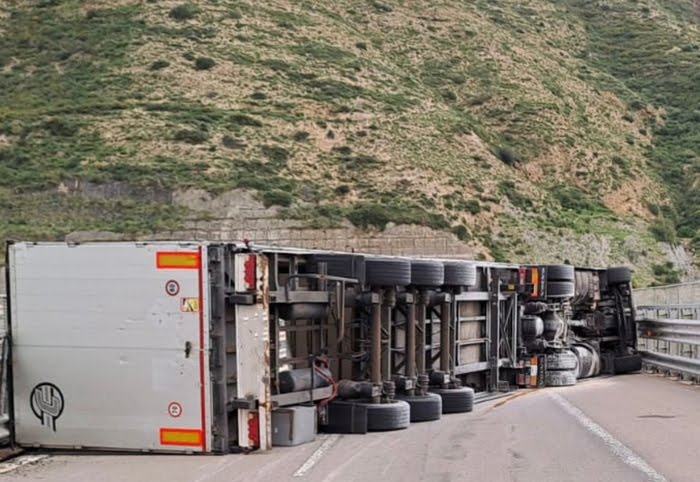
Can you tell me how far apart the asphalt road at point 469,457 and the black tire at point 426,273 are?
1795 mm

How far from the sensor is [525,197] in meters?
60.6

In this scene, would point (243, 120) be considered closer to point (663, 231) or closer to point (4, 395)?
point (663, 231)

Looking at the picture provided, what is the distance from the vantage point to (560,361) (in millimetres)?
19297

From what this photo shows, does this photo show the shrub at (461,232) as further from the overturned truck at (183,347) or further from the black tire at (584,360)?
the overturned truck at (183,347)

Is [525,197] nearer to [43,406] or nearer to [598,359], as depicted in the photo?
[598,359]

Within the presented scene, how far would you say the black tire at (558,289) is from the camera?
64.0ft

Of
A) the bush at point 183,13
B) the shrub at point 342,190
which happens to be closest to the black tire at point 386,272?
the shrub at point 342,190

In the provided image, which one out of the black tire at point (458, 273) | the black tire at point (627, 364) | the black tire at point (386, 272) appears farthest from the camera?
the black tire at point (627, 364)

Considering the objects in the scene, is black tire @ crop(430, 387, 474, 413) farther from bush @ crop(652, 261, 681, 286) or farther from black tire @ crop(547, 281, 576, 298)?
bush @ crop(652, 261, 681, 286)

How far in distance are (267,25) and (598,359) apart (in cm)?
5415

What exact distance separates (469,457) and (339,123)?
169 feet

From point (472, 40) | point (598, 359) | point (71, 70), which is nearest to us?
point (598, 359)

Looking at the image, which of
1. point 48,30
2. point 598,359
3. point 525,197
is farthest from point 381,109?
point 598,359

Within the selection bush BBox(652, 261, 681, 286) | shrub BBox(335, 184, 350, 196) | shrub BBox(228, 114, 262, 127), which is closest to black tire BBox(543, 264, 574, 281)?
shrub BBox(335, 184, 350, 196)
